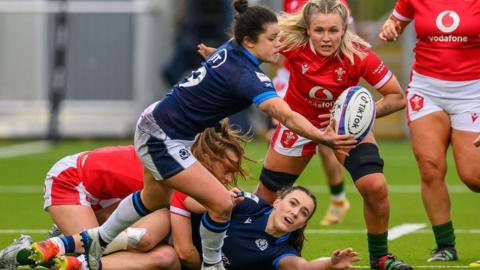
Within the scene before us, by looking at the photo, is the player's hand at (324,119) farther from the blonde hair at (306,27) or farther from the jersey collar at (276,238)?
the jersey collar at (276,238)

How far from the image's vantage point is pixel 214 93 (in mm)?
6578

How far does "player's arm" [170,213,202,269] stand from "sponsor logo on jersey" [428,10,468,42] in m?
2.13

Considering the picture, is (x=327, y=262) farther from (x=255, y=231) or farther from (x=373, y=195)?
(x=373, y=195)

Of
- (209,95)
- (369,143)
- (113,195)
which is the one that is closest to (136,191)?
(113,195)

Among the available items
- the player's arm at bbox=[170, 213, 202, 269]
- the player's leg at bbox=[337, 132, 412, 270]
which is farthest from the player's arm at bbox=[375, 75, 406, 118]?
the player's arm at bbox=[170, 213, 202, 269]

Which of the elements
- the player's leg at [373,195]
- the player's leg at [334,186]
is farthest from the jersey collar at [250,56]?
the player's leg at [334,186]

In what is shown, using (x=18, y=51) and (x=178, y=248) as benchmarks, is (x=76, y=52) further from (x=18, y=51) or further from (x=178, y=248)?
(x=178, y=248)

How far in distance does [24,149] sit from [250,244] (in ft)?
32.2

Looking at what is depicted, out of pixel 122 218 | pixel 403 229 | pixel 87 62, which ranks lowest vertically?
pixel 87 62

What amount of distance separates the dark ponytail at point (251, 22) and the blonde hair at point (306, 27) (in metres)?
0.81

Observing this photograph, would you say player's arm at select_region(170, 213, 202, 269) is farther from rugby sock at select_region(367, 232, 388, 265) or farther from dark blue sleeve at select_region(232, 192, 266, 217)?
rugby sock at select_region(367, 232, 388, 265)

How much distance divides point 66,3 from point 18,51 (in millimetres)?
1477

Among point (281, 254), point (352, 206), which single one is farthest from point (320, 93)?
point (352, 206)

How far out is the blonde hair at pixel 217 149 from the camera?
280 inches
